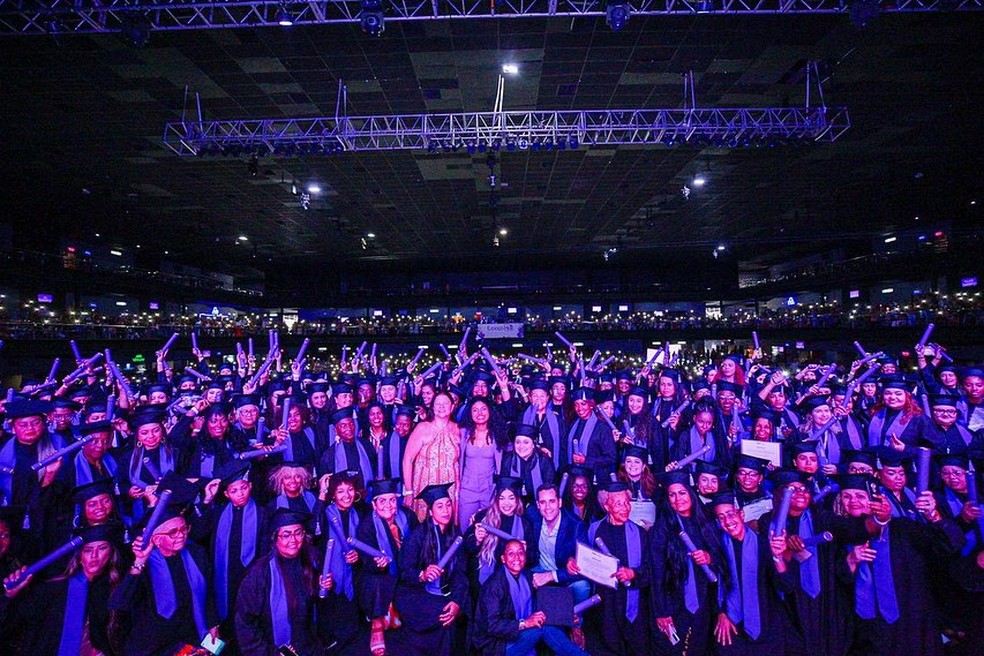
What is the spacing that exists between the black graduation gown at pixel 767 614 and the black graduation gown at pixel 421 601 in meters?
1.95

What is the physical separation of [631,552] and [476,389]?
328 cm

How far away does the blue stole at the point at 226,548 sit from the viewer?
3.83m

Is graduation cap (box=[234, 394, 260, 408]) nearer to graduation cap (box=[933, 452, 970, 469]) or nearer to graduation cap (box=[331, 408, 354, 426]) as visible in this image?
graduation cap (box=[331, 408, 354, 426])

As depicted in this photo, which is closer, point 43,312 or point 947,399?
point 947,399

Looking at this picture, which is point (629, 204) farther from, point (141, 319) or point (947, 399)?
point (141, 319)

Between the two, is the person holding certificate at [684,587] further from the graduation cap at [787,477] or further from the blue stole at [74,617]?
the blue stole at [74,617]

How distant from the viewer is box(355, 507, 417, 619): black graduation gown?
12.1ft

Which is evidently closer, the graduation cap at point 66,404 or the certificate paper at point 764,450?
the certificate paper at point 764,450

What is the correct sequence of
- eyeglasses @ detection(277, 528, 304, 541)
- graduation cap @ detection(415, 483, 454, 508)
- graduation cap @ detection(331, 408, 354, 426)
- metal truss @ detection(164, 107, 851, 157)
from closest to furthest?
eyeglasses @ detection(277, 528, 304, 541) → graduation cap @ detection(415, 483, 454, 508) → graduation cap @ detection(331, 408, 354, 426) → metal truss @ detection(164, 107, 851, 157)

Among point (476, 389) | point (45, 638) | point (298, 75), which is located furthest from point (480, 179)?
point (45, 638)

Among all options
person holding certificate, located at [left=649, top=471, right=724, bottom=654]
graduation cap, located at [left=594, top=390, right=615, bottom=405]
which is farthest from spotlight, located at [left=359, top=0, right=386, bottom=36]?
person holding certificate, located at [left=649, top=471, right=724, bottom=654]

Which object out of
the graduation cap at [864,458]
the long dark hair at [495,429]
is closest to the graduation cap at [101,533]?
the long dark hair at [495,429]

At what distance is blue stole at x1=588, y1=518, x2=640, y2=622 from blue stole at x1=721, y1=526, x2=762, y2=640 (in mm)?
294

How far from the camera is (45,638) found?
10.2ft
